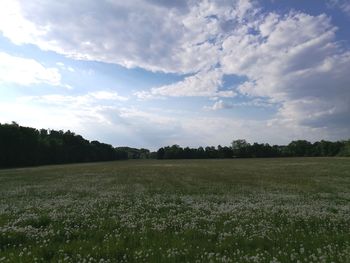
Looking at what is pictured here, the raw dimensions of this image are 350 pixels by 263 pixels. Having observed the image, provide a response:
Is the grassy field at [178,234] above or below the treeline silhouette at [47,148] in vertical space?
below

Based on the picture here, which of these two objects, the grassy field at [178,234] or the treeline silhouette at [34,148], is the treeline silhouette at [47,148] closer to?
the treeline silhouette at [34,148]

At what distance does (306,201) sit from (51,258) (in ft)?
55.7

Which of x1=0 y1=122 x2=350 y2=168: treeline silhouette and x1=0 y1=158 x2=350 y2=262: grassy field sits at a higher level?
x1=0 y1=122 x2=350 y2=168: treeline silhouette

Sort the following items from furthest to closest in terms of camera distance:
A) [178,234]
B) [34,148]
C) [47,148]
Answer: [47,148] < [34,148] < [178,234]

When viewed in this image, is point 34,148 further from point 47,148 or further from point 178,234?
point 178,234

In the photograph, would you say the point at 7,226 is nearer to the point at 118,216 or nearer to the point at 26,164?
the point at 118,216

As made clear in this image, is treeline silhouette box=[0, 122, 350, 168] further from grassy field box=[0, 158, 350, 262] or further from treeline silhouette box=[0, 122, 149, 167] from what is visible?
grassy field box=[0, 158, 350, 262]

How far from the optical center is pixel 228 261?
9469 mm

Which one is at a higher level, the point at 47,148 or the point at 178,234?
the point at 47,148

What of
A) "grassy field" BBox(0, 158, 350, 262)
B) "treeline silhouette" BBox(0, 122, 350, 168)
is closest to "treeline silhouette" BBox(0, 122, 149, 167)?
"treeline silhouette" BBox(0, 122, 350, 168)

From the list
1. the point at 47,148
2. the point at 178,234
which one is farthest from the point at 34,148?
the point at 178,234

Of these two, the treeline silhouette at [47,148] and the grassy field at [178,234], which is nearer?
the grassy field at [178,234]

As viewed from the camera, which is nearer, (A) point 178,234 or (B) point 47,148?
(A) point 178,234

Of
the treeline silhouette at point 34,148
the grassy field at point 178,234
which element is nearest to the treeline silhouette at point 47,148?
the treeline silhouette at point 34,148
